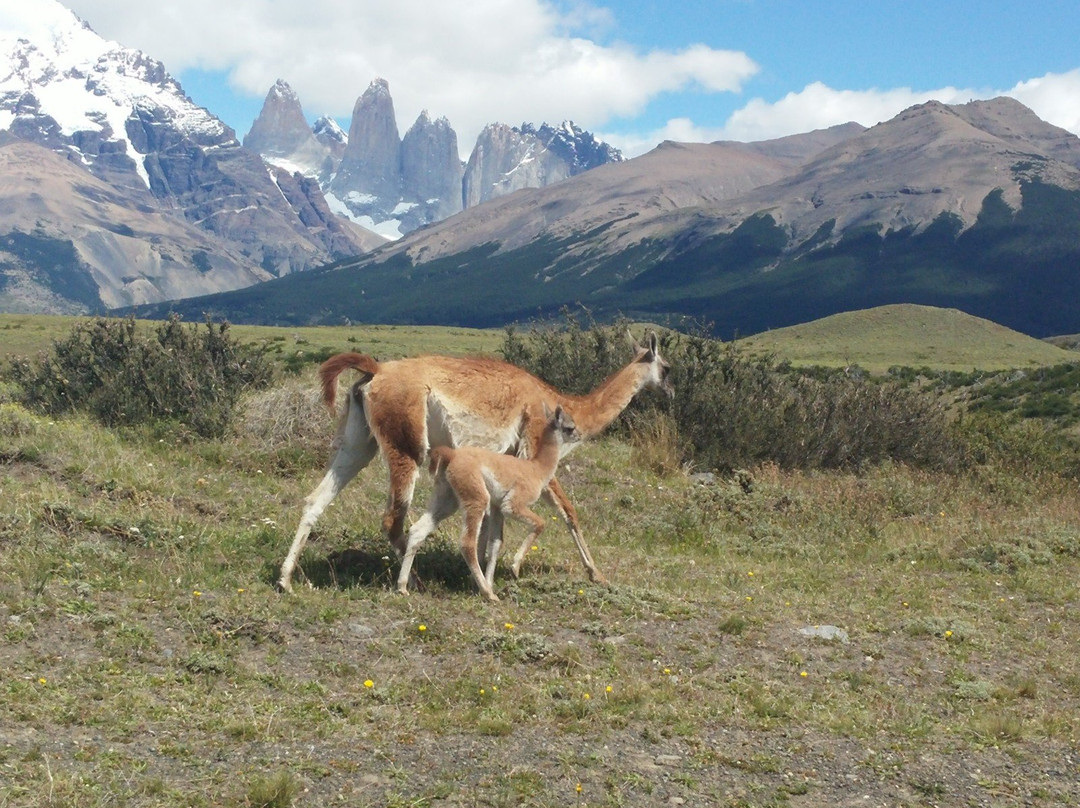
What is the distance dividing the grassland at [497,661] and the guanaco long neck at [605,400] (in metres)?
1.39

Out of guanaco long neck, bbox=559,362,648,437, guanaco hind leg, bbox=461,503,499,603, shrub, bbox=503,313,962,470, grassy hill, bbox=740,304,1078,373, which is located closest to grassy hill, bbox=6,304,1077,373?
grassy hill, bbox=740,304,1078,373

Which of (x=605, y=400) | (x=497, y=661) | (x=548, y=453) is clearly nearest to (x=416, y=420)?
(x=548, y=453)

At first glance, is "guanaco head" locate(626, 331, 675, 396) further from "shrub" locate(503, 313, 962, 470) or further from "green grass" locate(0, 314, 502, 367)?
"green grass" locate(0, 314, 502, 367)

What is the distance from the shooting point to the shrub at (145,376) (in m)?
15.3

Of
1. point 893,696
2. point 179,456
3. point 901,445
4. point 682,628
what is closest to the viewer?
point 893,696

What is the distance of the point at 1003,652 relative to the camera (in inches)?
329

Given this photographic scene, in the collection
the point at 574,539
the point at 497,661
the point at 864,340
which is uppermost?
the point at 864,340

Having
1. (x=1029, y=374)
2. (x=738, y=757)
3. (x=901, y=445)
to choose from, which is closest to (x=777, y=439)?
(x=901, y=445)

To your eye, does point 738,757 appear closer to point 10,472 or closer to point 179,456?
point 10,472

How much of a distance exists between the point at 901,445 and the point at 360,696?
15755 millimetres

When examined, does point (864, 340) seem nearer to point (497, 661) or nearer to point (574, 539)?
Result: point (574, 539)

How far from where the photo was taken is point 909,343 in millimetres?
68062

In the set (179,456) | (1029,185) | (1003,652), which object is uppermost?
(1029,185)

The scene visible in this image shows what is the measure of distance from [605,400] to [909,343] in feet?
203
